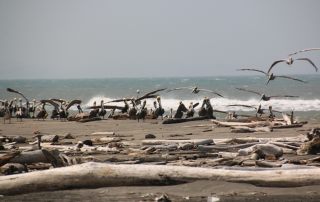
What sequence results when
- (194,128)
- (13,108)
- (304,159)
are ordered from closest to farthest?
(304,159) < (194,128) < (13,108)

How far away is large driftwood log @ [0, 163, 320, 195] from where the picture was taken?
333 inches

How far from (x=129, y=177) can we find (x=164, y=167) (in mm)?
530

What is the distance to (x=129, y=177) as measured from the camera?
860 centimetres

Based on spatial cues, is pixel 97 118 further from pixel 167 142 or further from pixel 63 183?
pixel 63 183

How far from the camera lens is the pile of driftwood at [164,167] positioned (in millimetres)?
8500

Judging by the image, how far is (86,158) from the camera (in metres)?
12.4

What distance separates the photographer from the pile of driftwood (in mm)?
8500

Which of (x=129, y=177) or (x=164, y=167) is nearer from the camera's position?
(x=129, y=177)

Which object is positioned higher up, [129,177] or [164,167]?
[164,167]

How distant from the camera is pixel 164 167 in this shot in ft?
28.7

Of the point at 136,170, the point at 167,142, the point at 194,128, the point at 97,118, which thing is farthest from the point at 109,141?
the point at 97,118

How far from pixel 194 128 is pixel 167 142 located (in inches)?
297

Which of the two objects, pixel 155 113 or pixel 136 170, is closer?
pixel 136 170

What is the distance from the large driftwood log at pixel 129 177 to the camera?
27.7 feet
